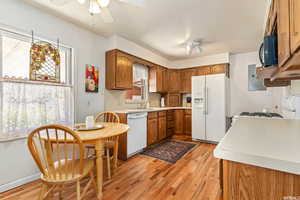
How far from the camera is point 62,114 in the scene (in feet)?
7.64

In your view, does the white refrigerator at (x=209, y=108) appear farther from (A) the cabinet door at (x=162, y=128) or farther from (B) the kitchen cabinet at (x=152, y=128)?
(B) the kitchen cabinet at (x=152, y=128)

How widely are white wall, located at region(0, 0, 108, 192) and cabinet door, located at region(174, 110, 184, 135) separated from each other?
2.48 meters

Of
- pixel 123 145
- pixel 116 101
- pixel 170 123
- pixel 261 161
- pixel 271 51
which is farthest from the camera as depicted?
pixel 170 123

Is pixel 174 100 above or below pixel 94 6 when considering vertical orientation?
below

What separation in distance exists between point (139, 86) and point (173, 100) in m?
1.49

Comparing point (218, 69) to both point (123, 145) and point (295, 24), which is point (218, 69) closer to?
point (123, 145)

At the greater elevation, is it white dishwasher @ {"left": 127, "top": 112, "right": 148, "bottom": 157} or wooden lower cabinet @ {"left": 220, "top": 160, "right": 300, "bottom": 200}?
wooden lower cabinet @ {"left": 220, "top": 160, "right": 300, "bottom": 200}

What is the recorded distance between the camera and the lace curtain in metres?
1.79

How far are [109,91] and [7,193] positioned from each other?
211 cm

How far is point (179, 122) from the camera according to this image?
4.45 metres

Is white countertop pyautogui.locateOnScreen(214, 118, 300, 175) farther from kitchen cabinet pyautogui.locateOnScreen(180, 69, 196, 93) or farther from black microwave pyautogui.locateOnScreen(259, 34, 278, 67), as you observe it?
kitchen cabinet pyautogui.locateOnScreen(180, 69, 196, 93)

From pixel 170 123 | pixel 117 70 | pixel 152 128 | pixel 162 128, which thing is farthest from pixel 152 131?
pixel 117 70

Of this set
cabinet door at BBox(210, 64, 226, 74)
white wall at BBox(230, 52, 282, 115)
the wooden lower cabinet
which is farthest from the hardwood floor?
cabinet door at BBox(210, 64, 226, 74)

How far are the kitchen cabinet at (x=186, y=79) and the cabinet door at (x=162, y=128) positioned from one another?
1.40 meters
